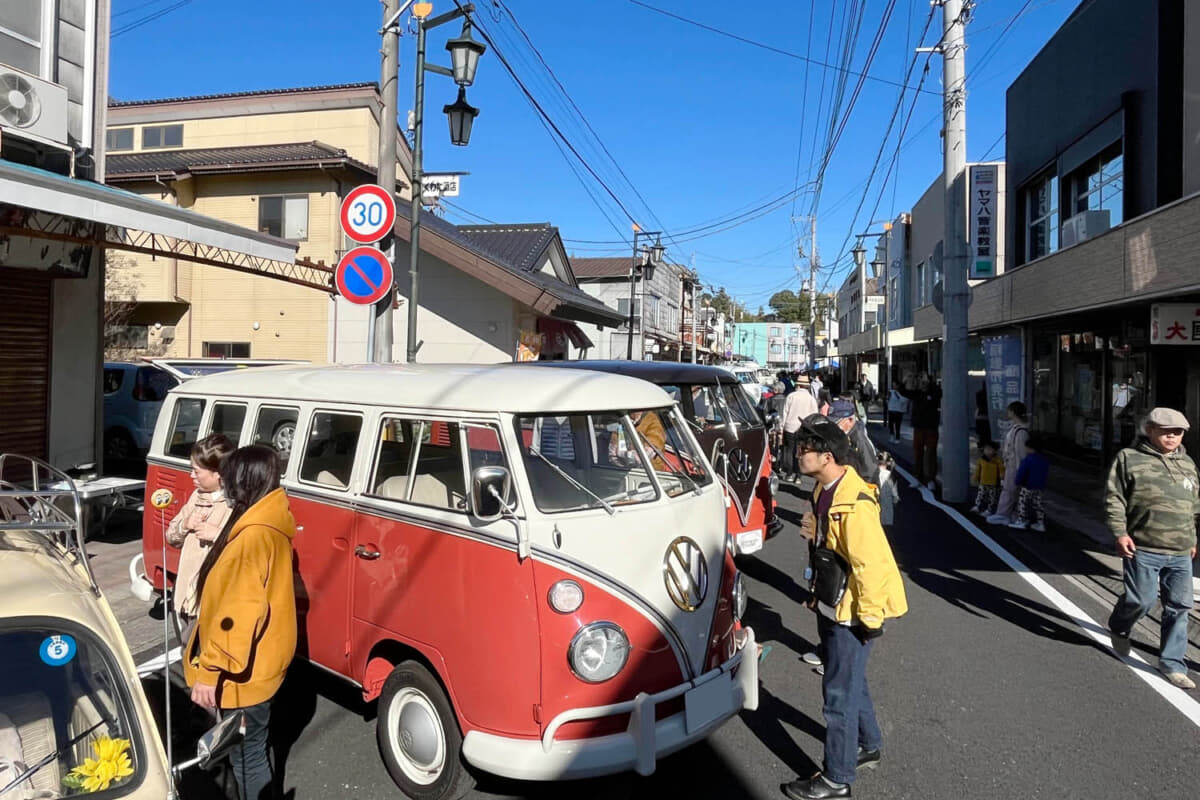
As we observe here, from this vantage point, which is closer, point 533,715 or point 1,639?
point 1,639

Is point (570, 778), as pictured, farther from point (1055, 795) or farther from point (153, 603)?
point (153, 603)

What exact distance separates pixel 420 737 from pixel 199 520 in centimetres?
163

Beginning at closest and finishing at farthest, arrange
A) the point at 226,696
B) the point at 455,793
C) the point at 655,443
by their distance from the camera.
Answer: the point at 226,696 → the point at 455,793 → the point at 655,443

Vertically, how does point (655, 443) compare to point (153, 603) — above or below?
above

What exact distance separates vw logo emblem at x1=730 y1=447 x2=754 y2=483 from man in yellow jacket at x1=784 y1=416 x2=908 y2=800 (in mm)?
3407

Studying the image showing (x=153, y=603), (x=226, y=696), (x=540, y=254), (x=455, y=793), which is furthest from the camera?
(x=540, y=254)

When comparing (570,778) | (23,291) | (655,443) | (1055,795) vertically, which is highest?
(23,291)

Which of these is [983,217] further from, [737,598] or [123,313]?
[123,313]

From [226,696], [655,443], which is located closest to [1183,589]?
[655,443]

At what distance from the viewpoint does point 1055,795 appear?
358 centimetres

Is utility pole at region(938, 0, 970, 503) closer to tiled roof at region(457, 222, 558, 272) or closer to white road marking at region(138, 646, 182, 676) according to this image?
white road marking at region(138, 646, 182, 676)

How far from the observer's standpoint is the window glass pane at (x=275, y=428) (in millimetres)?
4707

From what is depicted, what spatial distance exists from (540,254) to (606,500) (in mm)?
18155

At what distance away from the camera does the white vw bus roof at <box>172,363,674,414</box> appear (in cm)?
357
